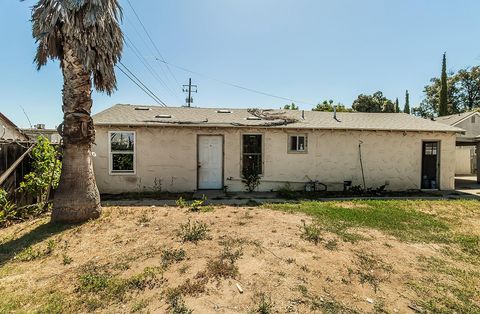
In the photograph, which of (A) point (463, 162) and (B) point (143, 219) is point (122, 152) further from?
(A) point (463, 162)

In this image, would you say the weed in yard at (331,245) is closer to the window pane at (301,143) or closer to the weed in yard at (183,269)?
the weed in yard at (183,269)

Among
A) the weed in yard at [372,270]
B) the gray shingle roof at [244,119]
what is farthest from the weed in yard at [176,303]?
the gray shingle roof at [244,119]

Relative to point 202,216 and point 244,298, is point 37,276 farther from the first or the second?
point 202,216

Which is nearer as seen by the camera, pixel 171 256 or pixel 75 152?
pixel 171 256

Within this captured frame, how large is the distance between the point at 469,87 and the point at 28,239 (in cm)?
4768

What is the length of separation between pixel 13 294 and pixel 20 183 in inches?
174

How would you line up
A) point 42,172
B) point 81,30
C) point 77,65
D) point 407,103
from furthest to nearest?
point 407,103 → point 42,172 → point 77,65 → point 81,30

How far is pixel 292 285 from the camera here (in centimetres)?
352

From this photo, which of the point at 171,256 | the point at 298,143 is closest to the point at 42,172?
the point at 171,256

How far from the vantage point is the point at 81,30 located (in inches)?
231

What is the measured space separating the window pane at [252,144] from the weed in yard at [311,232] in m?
5.01

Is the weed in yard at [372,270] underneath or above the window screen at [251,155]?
underneath

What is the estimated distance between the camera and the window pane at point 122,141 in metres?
10.1

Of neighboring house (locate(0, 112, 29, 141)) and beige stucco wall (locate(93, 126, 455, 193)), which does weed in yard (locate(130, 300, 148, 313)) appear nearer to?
beige stucco wall (locate(93, 126, 455, 193))
